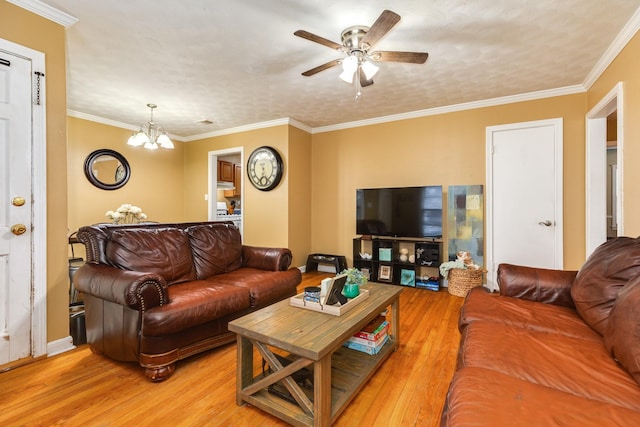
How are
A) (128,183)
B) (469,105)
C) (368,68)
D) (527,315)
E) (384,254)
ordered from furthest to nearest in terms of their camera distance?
(128,183), (384,254), (469,105), (368,68), (527,315)

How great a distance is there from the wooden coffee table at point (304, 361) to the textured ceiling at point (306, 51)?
2.03 m

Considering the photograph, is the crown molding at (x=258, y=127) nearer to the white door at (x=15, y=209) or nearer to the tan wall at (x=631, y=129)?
the white door at (x=15, y=209)

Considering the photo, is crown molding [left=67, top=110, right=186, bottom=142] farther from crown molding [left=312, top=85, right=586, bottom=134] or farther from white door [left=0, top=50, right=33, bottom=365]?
crown molding [left=312, top=85, right=586, bottom=134]

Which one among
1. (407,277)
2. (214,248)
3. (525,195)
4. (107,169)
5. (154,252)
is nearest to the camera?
(154,252)

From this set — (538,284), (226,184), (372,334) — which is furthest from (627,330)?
(226,184)

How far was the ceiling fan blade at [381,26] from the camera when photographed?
1723mm

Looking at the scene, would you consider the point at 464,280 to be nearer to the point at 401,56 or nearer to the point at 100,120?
the point at 401,56

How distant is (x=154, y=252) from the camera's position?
7.90 feet

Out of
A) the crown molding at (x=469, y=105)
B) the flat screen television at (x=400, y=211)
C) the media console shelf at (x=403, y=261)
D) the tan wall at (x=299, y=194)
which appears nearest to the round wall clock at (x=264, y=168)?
the tan wall at (x=299, y=194)

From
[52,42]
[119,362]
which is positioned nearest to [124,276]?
[119,362]

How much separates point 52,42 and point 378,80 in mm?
2766

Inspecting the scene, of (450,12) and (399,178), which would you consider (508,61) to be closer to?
(450,12)

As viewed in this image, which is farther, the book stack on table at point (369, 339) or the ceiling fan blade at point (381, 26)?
the book stack on table at point (369, 339)

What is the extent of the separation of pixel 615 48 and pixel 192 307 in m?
3.86
